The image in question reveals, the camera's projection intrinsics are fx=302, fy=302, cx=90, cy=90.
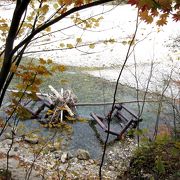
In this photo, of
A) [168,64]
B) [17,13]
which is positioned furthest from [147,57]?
[17,13]

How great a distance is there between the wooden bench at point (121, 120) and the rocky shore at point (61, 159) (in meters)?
0.61

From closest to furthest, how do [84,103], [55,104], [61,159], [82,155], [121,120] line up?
[61,159] → [82,155] → [55,104] → [121,120] → [84,103]

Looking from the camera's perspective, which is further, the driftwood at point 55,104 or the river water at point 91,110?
the driftwood at point 55,104

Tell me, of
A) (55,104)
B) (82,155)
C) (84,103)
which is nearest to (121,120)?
(84,103)

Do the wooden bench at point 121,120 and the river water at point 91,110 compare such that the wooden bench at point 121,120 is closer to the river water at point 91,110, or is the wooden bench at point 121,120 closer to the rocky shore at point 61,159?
the river water at point 91,110

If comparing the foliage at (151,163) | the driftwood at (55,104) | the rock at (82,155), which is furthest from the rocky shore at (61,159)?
the driftwood at (55,104)

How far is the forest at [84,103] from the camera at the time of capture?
3.04 metres

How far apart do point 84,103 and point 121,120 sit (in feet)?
5.03

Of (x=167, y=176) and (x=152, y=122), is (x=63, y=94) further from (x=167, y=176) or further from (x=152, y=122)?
(x=167, y=176)

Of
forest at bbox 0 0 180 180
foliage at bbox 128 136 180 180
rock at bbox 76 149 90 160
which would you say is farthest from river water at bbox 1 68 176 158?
foliage at bbox 128 136 180 180

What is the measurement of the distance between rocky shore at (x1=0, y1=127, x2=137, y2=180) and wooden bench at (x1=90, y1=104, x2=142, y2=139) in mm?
610

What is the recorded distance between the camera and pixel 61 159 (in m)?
8.04

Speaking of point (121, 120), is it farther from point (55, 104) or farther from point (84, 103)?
point (55, 104)

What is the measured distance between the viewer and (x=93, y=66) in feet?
53.2
